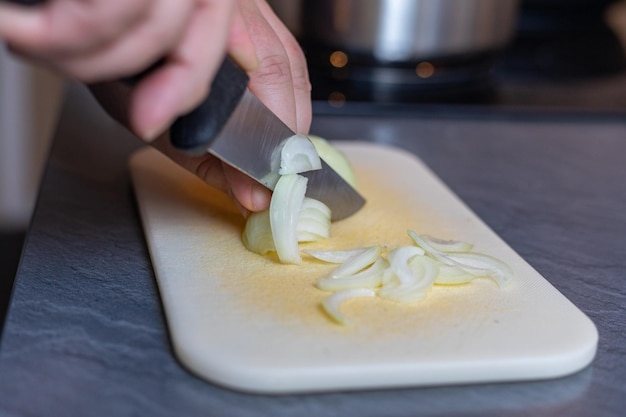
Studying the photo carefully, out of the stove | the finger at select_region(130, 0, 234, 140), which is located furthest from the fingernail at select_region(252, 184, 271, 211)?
the stove

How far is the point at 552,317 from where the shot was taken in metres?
0.73

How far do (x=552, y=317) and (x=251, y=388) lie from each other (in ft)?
0.92

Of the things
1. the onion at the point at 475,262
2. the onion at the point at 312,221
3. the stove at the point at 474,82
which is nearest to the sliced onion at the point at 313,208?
the onion at the point at 312,221

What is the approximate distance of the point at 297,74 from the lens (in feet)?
3.11

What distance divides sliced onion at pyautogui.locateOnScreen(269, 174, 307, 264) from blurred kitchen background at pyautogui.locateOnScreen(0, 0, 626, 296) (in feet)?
1.90

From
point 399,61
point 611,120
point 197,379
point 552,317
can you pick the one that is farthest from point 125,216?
point 611,120

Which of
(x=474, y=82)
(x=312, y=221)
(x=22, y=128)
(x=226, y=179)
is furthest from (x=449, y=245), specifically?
(x=22, y=128)

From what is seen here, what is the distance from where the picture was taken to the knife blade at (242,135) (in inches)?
27.9

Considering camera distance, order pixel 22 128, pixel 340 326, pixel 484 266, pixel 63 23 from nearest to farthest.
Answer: pixel 63 23
pixel 340 326
pixel 484 266
pixel 22 128

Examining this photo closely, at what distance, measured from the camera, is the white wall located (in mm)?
2230

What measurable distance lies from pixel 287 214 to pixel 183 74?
0.78ft

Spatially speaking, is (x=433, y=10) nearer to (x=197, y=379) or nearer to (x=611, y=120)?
(x=611, y=120)

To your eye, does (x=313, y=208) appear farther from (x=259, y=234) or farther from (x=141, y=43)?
(x=141, y=43)

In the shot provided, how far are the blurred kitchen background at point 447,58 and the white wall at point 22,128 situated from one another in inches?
15.9
